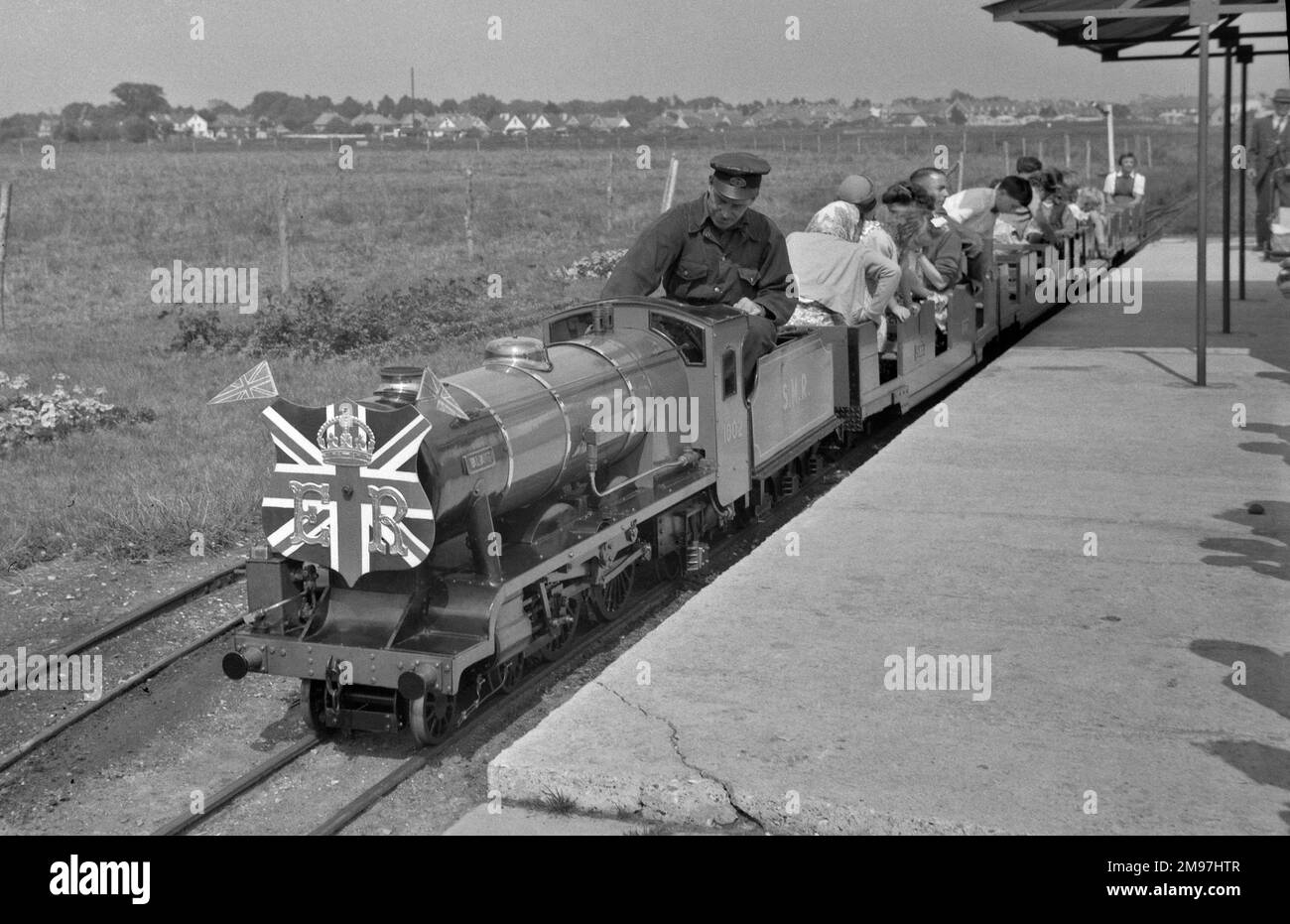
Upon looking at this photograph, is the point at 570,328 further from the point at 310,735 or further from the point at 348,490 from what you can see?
the point at 310,735

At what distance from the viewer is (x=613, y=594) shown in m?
7.92

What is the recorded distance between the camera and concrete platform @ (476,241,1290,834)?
4.53 m

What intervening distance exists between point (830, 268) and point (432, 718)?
5849mm

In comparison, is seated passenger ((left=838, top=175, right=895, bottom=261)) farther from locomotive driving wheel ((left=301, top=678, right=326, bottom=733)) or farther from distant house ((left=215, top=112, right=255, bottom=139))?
distant house ((left=215, top=112, right=255, bottom=139))

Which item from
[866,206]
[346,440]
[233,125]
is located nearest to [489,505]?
[346,440]

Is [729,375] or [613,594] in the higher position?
[729,375]

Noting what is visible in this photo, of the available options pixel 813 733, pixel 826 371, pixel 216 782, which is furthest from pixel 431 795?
pixel 826 371

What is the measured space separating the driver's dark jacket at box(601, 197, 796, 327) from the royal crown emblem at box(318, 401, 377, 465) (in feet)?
10.6

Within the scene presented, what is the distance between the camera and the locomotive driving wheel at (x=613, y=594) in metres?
7.53

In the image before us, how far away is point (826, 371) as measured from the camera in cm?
1055

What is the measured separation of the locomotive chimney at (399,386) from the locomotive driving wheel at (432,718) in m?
1.21

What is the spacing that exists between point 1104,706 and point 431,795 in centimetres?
260

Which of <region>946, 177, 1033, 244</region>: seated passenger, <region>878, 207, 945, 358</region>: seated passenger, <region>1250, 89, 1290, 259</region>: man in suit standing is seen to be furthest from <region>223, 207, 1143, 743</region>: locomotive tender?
<region>1250, 89, 1290, 259</region>: man in suit standing

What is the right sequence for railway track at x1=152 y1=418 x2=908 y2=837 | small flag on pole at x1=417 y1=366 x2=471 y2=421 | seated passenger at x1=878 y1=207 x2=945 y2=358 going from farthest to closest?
seated passenger at x1=878 y1=207 x2=945 y2=358 → small flag on pole at x1=417 y1=366 x2=471 y2=421 → railway track at x1=152 y1=418 x2=908 y2=837
